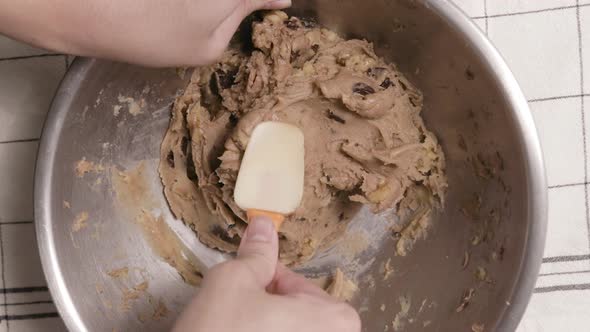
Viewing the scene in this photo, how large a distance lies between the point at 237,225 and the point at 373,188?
1.06ft

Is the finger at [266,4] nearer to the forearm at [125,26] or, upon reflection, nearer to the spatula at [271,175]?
the forearm at [125,26]

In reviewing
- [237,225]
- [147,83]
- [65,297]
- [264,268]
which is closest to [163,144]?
[147,83]

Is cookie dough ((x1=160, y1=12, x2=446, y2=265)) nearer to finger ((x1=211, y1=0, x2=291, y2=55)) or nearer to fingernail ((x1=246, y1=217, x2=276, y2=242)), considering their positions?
finger ((x1=211, y1=0, x2=291, y2=55))

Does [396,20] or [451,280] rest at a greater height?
[396,20]

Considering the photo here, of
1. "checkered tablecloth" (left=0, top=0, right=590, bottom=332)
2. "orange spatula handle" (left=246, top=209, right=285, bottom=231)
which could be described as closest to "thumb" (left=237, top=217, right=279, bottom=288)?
"orange spatula handle" (left=246, top=209, right=285, bottom=231)

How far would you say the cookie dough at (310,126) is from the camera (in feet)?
4.07

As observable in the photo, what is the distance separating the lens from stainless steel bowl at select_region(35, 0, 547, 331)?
3.65ft

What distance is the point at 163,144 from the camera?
1.38m

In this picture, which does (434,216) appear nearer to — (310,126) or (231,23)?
(310,126)

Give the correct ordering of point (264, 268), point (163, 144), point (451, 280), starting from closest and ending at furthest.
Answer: point (264, 268) → point (451, 280) → point (163, 144)

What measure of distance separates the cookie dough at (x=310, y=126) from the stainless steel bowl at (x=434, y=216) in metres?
0.05

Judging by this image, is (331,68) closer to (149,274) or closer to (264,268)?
(264,268)

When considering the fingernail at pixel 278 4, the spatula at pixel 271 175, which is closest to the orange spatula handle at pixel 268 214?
the spatula at pixel 271 175

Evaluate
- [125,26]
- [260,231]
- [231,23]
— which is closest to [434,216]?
[260,231]
